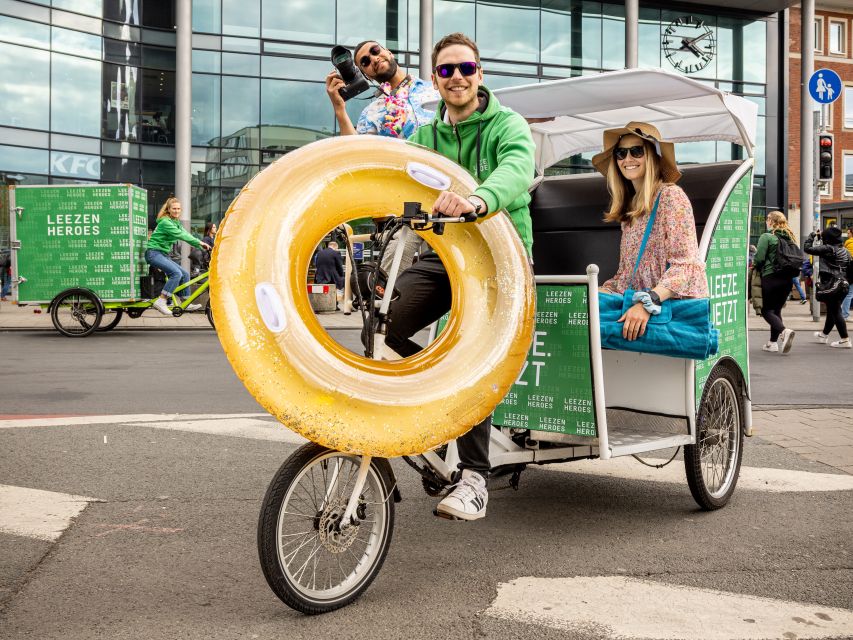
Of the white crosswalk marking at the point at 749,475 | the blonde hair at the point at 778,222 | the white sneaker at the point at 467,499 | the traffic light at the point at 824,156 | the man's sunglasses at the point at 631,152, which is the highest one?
the traffic light at the point at 824,156

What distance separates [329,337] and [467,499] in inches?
36.1

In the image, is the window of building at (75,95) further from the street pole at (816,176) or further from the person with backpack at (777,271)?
the person with backpack at (777,271)

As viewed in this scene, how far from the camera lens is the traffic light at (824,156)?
59.6 ft

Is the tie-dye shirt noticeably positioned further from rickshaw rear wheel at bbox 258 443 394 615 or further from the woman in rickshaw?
rickshaw rear wheel at bbox 258 443 394 615

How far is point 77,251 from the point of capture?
566 inches

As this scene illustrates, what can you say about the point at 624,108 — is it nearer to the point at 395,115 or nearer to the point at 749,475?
the point at 395,115

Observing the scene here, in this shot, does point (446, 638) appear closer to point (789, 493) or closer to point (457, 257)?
point (457, 257)

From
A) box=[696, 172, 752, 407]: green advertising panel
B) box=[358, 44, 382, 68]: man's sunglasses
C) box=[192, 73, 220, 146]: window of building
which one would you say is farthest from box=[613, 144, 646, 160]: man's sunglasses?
box=[192, 73, 220, 146]: window of building

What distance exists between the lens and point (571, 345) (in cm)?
409

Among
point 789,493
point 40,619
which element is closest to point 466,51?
point 40,619

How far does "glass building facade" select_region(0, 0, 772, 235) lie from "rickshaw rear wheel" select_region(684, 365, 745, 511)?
20469 millimetres

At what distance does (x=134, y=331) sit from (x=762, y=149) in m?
24.1

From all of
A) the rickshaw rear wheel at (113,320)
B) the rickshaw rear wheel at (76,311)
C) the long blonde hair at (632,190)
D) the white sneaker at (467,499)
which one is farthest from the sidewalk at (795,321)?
the white sneaker at (467,499)

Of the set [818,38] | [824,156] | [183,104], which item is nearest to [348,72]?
[824,156]
